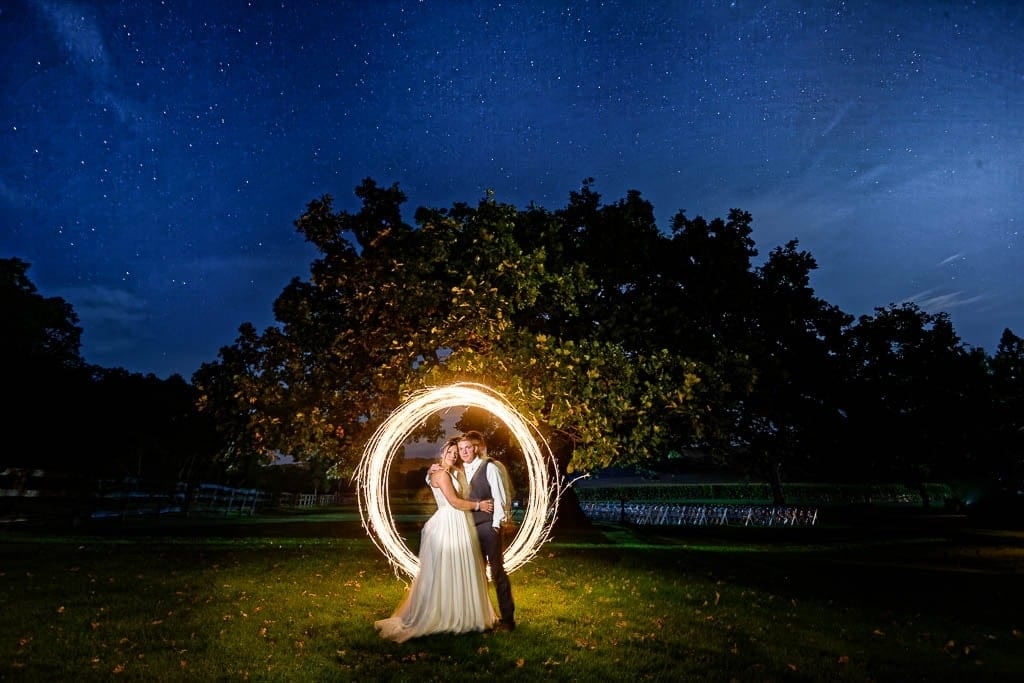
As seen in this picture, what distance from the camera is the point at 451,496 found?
8258 millimetres

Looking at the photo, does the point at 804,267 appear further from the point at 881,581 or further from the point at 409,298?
the point at 409,298

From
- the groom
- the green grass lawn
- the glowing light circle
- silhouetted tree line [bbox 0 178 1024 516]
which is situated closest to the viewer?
the green grass lawn

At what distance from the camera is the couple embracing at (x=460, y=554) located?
8070mm

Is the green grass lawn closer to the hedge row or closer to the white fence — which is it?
the white fence

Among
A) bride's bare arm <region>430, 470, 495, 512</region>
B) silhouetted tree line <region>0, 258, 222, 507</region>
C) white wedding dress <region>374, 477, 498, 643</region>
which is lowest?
white wedding dress <region>374, 477, 498, 643</region>

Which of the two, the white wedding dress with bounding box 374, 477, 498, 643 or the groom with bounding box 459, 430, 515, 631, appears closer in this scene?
the white wedding dress with bounding box 374, 477, 498, 643

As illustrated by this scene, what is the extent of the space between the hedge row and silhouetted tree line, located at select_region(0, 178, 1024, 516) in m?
23.2

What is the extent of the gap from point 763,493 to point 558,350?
5640 cm

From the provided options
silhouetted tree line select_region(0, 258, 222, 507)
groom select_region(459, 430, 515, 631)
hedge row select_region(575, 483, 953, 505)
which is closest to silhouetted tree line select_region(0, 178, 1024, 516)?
silhouetted tree line select_region(0, 258, 222, 507)

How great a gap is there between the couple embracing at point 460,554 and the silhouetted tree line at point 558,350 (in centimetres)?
418

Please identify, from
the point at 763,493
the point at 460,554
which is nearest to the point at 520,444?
the point at 460,554

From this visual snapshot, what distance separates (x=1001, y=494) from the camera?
141 feet

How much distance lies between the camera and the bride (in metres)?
8.04

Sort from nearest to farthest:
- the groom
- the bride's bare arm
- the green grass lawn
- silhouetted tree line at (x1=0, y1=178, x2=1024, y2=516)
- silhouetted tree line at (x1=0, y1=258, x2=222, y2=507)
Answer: the green grass lawn, the bride's bare arm, the groom, silhouetted tree line at (x1=0, y1=178, x2=1024, y2=516), silhouetted tree line at (x1=0, y1=258, x2=222, y2=507)
